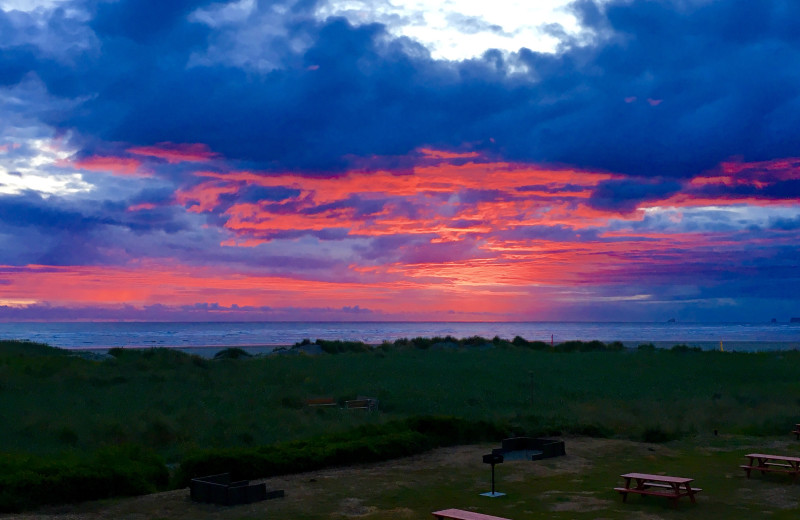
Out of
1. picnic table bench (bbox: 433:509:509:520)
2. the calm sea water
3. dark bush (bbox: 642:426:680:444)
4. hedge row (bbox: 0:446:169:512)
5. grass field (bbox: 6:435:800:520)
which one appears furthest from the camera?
the calm sea water

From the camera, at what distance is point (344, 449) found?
14867mm

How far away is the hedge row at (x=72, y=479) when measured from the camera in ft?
35.7

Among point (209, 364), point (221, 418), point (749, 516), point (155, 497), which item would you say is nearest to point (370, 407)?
point (221, 418)

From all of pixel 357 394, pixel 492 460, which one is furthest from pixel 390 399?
pixel 492 460

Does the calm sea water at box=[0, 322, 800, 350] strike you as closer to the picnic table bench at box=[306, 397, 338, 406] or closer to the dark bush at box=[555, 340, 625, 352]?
the dark bush at box=[555, 340, 625, 352]

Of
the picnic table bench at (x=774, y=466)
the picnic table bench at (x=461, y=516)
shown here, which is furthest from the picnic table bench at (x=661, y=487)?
the picnic table bench at (x=461, y=516)

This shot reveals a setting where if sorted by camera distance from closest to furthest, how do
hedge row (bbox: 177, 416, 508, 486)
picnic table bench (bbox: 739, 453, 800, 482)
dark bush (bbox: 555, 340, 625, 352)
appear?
picnic table bench (bbox: 739, 453, 800, 482)
hedge row (bbox: 177, 416, 508, 486)
dark bush (bbox: 555, 340, 625, 352)

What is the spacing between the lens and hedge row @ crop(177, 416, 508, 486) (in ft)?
42.6

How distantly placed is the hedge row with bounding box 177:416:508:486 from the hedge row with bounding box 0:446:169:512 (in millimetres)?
775

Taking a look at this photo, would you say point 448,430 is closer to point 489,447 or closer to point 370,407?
point 489,447

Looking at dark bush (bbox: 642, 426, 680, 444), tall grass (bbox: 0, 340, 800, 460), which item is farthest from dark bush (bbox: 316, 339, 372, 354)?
dark bush (bbox: 642, 426, 680, 444)

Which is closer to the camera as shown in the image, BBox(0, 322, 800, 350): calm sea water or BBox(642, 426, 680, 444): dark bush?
BBox(642, 426, 680, 444): dark bush

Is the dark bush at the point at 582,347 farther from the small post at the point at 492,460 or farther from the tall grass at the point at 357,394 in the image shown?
the small post at the point at 492,460

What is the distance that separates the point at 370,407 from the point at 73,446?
953cm
